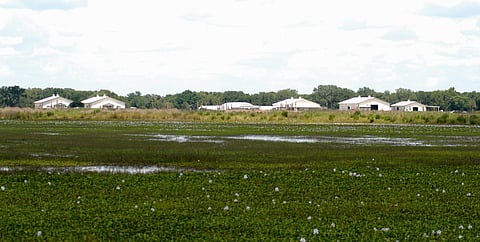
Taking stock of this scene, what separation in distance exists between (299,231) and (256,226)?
3.09 feet

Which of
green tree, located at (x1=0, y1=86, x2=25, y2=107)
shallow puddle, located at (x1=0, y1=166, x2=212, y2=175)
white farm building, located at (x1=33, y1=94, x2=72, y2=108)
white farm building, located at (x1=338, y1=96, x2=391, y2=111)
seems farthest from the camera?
white farm building, located at (x1=33, y1=94, x2=72, y2=108)

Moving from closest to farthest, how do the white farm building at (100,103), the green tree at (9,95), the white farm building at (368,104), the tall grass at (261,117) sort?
1. the tall grass at (261,117)
2. the white farm building at (368,104)
3. the white farm building at (100,103)
4. the green tree at (9,95)

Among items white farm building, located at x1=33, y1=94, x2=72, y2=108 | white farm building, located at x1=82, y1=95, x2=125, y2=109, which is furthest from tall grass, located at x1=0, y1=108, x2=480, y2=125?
white farm building, located at x1=33, y1=94, x2=72, y2=108

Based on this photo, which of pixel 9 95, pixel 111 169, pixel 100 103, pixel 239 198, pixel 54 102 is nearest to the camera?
pixel 239 198

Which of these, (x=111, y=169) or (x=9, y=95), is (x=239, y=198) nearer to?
(x=111, y=169)

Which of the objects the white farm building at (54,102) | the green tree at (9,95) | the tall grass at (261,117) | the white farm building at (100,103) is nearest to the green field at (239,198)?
the tall grass at (261,117)

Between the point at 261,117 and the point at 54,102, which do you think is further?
the point at 54,102

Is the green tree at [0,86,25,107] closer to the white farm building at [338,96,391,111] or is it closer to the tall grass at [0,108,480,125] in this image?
the white farm building at [338,96,391,111]

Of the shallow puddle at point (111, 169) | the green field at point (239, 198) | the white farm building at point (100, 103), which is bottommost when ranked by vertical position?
the green field at point (239, 198)

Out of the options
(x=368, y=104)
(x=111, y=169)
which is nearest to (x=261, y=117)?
(x=111, y=169)

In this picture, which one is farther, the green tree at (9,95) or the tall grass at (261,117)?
the green tree at (9,95)

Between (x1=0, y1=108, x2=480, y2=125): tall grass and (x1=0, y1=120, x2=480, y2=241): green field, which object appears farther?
(x1=0, y1=108, x2=480, y2=125): tall grass

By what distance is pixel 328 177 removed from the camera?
62.5 feet

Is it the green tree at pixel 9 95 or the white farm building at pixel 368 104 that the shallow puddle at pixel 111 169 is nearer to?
the white farm building at pixel 368 104
